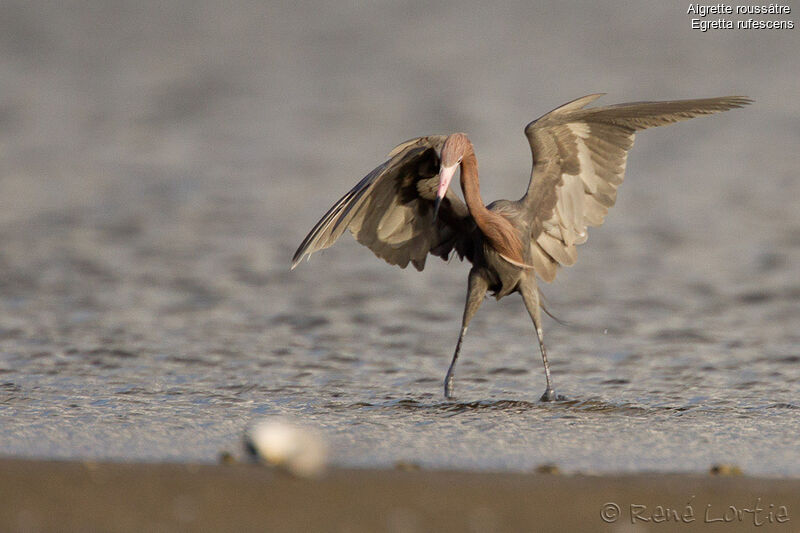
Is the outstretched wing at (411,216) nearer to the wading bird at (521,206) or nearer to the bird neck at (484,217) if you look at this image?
the wading bird at (521,206)

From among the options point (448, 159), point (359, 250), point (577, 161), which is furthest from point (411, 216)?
point (359, 250)

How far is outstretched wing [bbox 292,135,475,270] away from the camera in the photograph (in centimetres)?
704

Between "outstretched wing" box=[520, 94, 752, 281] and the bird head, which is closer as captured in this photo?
the bird head

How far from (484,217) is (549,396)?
1.08m

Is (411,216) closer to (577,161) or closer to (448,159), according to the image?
(448,159)

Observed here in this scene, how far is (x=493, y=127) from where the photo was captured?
14469 millimetres

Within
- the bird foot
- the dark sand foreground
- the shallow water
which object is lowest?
the dark sand foreground

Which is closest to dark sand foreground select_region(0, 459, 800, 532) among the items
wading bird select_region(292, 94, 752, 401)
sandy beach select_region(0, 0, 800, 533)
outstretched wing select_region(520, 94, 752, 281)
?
sandy beach select_region(0, 0, 800, 533)

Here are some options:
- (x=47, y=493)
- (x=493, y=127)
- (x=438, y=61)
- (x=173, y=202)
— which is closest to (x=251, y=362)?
(x=47, y=493)

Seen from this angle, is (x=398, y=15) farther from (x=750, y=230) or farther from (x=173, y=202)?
(x=750, y=230)

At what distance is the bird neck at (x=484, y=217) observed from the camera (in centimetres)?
699

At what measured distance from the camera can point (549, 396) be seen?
22.3ft

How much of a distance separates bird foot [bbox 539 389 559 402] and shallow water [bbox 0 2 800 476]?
8 cm

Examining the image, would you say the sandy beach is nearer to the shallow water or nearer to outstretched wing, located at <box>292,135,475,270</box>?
the shallow water
